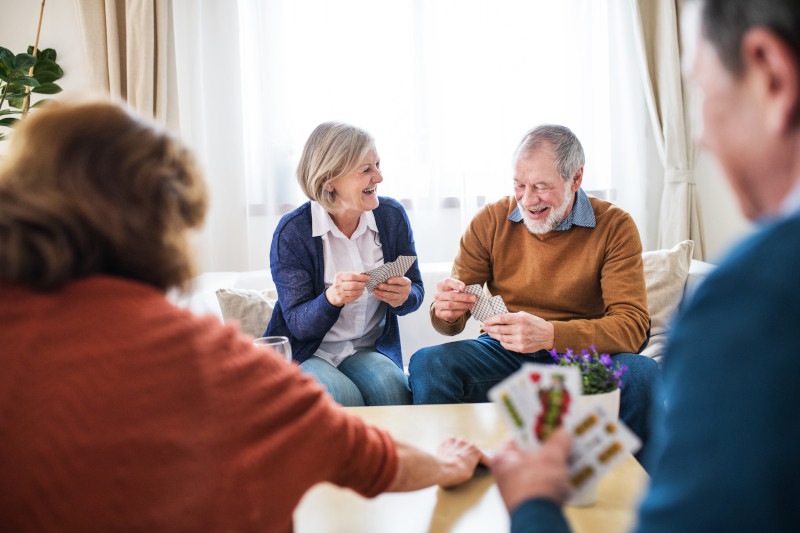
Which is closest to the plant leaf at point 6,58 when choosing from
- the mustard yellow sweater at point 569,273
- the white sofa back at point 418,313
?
the white sofa back at point 418,313

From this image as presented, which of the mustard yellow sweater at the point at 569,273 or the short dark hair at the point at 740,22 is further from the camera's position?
the mustard yellow sweater at the point at 569,273

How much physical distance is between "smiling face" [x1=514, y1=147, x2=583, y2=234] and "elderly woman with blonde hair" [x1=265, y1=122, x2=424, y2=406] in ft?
1.61

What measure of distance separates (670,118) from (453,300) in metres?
2.34

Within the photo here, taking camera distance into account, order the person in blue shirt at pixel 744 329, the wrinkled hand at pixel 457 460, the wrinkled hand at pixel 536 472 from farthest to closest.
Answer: the wrinkled hand at pixel 457 460 < the wrinkled hand at pixel 536 472 < the person in blue shirt at pixel 744 329

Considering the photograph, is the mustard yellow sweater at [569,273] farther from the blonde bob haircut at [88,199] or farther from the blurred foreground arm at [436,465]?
the blonde bob haircut at [88,199]

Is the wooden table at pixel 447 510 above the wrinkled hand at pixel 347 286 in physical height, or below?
below

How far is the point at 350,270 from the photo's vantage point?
7.65 ft

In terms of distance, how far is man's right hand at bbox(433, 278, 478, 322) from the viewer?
80.6 inches

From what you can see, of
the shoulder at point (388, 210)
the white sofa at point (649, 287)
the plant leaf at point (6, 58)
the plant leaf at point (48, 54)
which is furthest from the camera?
the plant leaf at point (48, 54)

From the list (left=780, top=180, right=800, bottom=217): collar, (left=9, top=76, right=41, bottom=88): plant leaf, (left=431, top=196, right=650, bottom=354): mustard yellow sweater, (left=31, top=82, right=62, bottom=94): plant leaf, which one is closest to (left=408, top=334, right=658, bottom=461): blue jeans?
(left=431, top=196, right=650, bottom=354): mustard yellow sweater

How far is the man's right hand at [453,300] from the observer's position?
2.05m

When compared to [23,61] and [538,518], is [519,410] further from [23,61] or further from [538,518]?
[23,61]

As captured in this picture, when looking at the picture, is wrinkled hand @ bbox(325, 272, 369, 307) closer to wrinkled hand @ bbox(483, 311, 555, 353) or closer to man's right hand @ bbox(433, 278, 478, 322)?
man's right hand @ bbox(433, 278, 478, 322)

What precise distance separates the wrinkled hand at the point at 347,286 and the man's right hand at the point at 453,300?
0.84 feet
